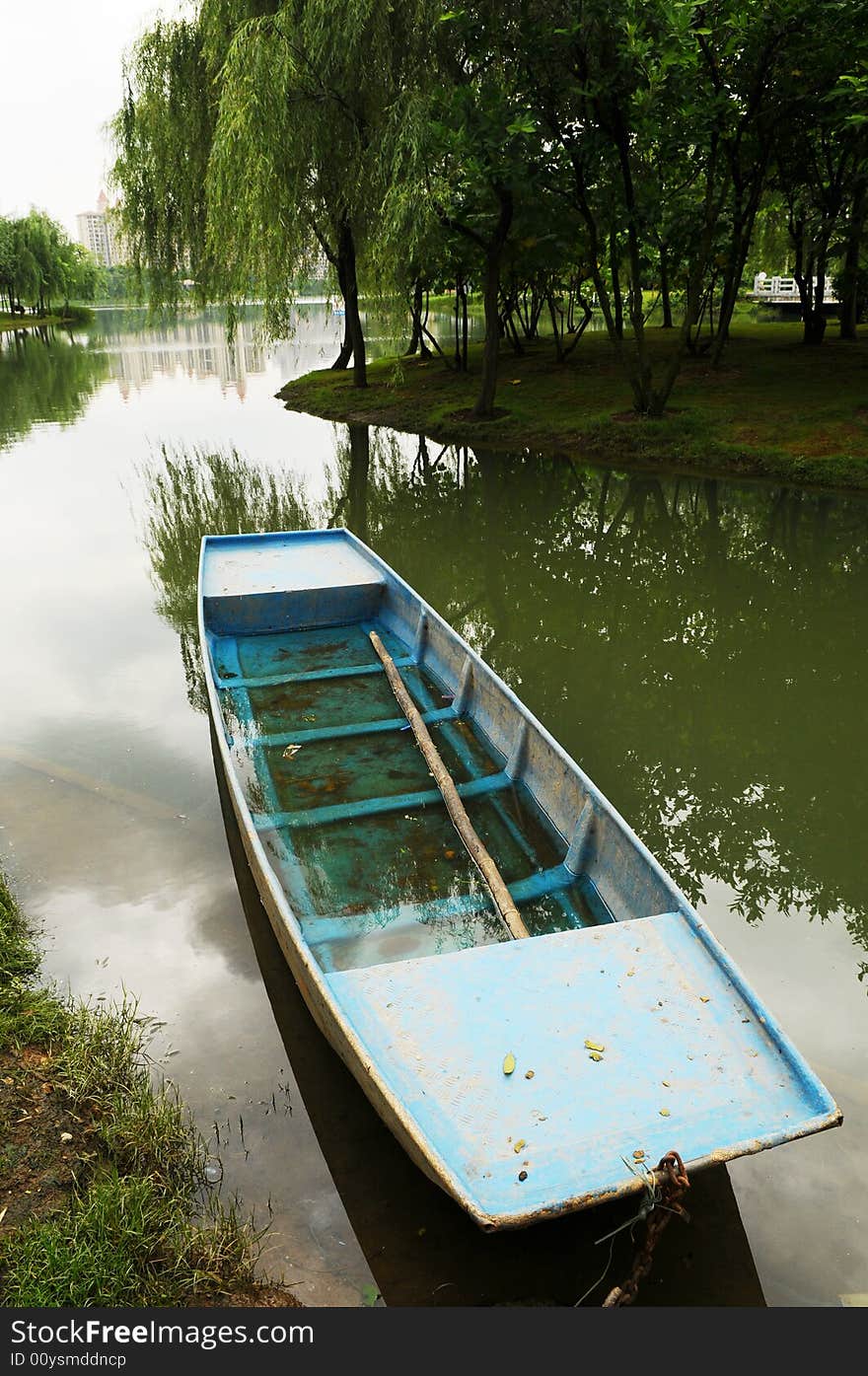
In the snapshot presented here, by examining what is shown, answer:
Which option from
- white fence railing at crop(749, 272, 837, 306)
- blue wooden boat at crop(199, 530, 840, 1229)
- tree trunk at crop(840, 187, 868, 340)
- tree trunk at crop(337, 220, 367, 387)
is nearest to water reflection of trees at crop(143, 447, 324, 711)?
→ blue wooden boat at crop(199, 530, 840, 1229)

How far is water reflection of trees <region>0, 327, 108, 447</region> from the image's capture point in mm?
20531

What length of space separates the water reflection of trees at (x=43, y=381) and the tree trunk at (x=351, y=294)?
6.53 metres

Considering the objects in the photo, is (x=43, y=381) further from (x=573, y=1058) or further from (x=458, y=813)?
(x=573, y=1058)

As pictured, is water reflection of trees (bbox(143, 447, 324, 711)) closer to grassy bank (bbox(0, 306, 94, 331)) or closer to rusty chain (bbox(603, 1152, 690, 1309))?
rusty chain (bbox(603, 1152, 690, 1309))

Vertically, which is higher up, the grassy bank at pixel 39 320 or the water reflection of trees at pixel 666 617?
the grassy bank at pixel 39 320

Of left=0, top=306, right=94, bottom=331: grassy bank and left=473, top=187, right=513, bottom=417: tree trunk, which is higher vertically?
left=0, top=306, right=94, bottom=331: grassy bank

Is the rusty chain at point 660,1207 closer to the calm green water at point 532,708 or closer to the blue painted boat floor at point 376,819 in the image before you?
the calm green water at point 532,708

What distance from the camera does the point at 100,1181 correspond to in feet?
10.6

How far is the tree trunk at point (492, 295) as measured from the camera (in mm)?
14789

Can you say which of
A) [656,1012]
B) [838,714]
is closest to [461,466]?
[838,714]

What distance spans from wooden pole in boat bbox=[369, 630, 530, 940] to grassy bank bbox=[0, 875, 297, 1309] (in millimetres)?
1537

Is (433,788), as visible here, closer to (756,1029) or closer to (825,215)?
(756,1029)

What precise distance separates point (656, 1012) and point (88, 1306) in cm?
201

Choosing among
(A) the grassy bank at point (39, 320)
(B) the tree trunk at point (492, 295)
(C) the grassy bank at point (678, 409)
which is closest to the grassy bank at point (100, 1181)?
(C) the grassy bank at point (678, 409)
